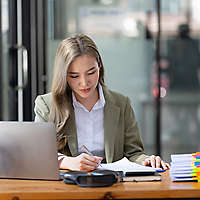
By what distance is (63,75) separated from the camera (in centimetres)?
240

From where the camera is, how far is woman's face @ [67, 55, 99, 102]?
7.80ft

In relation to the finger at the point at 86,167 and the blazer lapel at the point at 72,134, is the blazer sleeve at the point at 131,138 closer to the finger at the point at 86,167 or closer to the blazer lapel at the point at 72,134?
the blazer lapel at the point at 72,134

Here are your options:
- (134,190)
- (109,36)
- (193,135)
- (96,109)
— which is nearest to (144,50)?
(109,36)

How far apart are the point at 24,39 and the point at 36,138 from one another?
82.3 inches

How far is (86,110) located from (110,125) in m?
0.14

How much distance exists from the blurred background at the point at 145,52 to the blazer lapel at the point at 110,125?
1.57 meters

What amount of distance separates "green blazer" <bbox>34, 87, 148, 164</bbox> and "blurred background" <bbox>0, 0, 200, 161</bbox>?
1.54 m

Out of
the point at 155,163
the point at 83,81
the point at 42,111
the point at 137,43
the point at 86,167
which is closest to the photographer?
the point at 86,167

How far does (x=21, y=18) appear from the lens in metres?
3.93

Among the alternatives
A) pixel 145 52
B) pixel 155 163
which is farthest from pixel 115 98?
pixel 145 52

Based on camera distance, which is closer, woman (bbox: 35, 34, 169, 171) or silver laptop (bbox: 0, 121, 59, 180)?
silver laptop (bbox: 0, 121, 59, 180)

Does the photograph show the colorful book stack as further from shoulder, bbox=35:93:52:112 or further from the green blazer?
shoulder, bbox=35:93:52:112

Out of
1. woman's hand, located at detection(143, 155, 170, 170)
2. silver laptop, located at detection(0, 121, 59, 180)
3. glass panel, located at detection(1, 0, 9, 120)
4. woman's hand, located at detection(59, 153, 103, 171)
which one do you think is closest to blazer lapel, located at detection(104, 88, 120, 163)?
woman's hand, located at detection(143, 155, 170, 170)

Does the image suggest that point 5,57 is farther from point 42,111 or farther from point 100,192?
point 100,192
